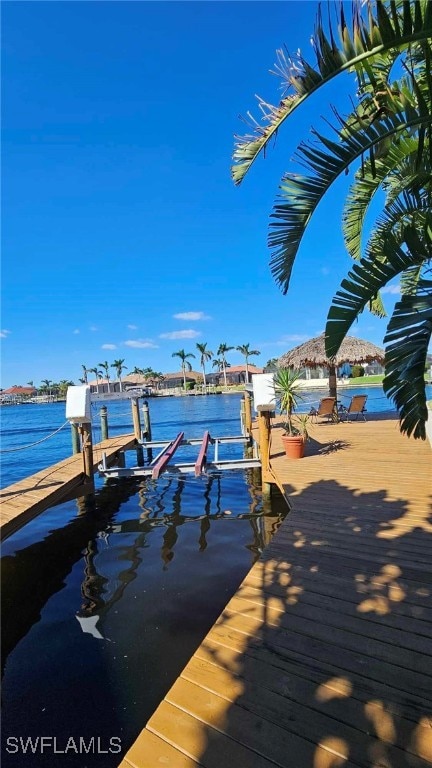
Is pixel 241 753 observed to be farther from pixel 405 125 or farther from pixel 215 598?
pixel 405 125

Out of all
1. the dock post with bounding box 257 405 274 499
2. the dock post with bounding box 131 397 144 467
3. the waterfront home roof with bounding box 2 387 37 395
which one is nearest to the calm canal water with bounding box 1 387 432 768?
the dock post with bounding box 257 405 274 499

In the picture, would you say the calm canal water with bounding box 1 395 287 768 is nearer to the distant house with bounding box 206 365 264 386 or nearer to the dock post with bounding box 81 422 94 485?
the dock post with bounding box 81 422 94 485

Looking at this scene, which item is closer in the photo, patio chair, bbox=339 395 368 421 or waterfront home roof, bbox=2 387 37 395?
patio chair, bbox=339 395 368 421

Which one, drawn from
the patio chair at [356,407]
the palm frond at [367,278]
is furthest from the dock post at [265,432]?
the patio chair at [356,407]

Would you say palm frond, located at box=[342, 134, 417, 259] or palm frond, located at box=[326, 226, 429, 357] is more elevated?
palm frond, located at box=[342, 134, 417, 259]

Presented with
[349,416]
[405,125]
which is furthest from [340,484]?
[349,416]

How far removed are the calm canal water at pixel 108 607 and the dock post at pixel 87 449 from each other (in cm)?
91

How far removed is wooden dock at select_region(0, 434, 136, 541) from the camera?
491cm

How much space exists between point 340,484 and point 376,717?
12.5 ft

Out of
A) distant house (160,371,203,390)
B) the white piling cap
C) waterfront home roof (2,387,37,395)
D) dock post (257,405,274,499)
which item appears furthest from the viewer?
waterfront home roof (2,387,37,395)

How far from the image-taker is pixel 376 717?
6.26 feet

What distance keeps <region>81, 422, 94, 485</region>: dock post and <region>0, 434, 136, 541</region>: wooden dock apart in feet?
0.40

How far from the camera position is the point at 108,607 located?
168 inches

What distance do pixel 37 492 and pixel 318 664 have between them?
509cm
